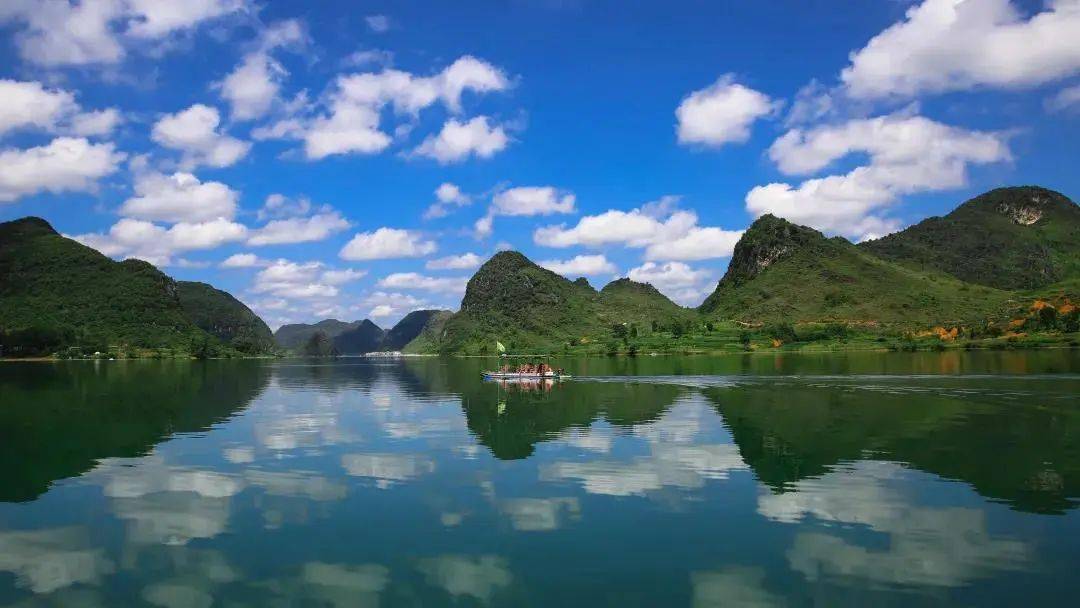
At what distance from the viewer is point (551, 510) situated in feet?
83.4

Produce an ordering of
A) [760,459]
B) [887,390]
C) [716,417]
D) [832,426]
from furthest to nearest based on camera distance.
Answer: [887,390]
[716,417]
[832,426]
[760,459]

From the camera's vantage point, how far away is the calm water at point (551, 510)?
17625 mm

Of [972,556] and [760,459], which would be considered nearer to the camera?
[972,556]

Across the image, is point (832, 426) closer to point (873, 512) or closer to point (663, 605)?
point (873, 512)

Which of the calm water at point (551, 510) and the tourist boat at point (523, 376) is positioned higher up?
the tourist boat at point (523, 376)

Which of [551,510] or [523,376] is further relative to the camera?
[523,376]

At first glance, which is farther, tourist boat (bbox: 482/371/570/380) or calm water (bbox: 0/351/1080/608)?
tourist boat (bbox: 482/371/570/380)

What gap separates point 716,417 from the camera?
174ft

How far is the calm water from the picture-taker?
17.6m

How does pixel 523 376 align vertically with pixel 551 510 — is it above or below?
above

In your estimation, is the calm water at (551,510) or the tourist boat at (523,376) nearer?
the calm water at (551,510)

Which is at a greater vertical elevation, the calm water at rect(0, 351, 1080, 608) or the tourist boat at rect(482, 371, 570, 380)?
the tourist boat at rect(482, 371, 570, 380)

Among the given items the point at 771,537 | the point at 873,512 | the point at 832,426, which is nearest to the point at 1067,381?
the point at 832,426

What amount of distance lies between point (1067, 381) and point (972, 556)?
7227 centimetres
